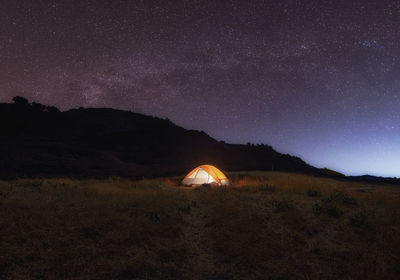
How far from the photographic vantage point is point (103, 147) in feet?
177

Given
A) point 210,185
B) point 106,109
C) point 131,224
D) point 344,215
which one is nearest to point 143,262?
point 131,224

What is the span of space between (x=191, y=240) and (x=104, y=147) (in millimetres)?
52253

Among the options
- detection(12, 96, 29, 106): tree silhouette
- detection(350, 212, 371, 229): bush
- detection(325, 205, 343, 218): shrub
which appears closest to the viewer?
detection(350, 212, 371, 229): bush

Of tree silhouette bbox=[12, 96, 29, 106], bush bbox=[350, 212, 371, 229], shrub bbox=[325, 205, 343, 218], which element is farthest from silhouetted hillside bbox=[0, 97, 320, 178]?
bush bbox=[350, 212, 371, 229]

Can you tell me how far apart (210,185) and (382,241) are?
1149 cm

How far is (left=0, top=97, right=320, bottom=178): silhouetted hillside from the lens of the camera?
31.2 m

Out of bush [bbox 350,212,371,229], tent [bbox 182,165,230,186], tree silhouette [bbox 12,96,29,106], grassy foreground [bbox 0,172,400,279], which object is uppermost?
tree silhouette [bbox 12,96,29,106]

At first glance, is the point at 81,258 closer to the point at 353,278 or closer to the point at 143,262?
the point at 143,262

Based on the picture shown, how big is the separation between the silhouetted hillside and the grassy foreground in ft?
66.5

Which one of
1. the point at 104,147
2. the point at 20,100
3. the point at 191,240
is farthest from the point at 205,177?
the point at 20,100

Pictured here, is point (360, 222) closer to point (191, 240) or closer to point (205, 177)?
point (191, 240)

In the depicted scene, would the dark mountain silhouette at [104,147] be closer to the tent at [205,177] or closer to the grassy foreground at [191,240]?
the tent at [205,177]

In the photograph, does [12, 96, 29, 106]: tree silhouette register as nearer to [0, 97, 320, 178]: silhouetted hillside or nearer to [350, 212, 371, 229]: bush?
[0, 97, 320, 178]: silhouetted hillside

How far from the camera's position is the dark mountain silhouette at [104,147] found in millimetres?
31031
